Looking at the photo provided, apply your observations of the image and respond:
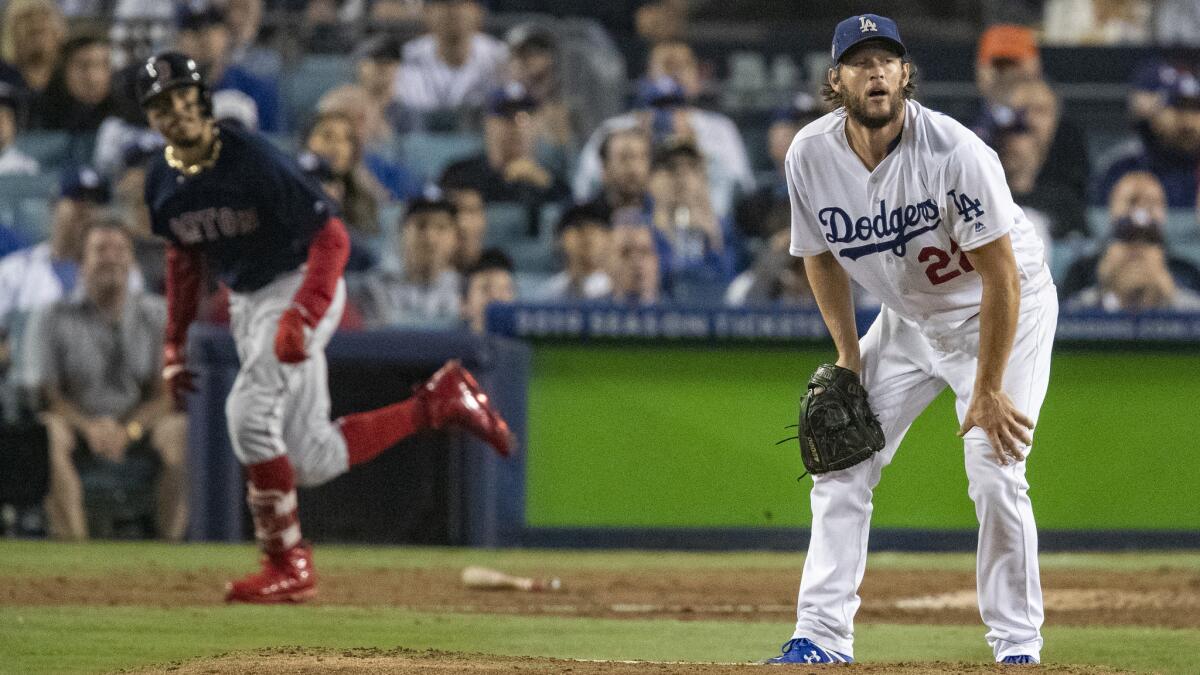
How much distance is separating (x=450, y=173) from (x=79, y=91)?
8.20ft

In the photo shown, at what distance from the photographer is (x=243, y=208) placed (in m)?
6.11

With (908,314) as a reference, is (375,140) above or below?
above

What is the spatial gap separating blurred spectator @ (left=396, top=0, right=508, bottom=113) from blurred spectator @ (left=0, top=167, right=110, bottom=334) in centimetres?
233

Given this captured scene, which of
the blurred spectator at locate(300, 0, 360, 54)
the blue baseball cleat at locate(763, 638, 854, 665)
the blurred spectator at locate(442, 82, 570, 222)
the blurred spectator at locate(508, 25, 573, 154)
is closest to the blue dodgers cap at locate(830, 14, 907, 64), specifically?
the blue baseball cleat at locate(763, 638, 854, 665)

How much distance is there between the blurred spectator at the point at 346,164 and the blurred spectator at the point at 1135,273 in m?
3.98

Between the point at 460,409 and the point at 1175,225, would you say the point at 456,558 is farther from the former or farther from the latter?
the point at 1175,225

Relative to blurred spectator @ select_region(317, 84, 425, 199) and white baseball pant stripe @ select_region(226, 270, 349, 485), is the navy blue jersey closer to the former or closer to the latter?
white baseball pant stripe @ select_region(226, 270, 349, 485)

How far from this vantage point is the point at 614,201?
32.9ft

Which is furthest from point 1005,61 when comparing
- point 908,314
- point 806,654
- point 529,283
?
point 806,654

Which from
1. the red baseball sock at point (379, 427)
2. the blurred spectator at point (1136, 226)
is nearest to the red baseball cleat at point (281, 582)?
the red baseball sock at point (379, 427)

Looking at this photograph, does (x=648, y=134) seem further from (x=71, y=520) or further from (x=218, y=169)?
(x=218, y=169)

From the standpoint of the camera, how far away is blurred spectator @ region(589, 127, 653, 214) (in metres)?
10.0

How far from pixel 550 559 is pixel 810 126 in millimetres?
4122

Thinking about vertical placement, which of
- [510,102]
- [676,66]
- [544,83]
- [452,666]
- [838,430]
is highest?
[676,66]
